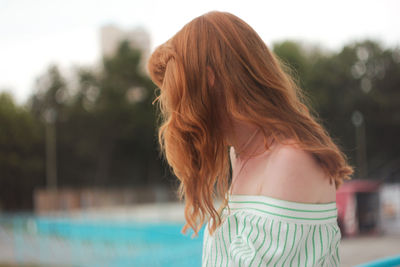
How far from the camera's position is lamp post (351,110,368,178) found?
38.9m

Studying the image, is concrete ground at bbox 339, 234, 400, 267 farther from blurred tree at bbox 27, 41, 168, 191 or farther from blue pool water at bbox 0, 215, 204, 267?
blurred tree at bbox 27, 41, 168, 191

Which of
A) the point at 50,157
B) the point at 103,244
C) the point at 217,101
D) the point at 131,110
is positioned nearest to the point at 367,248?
the point at 103,244

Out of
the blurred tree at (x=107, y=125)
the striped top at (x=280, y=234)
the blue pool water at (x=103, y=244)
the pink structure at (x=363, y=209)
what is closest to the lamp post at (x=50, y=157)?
the blurred tree at (x=107, y=125)

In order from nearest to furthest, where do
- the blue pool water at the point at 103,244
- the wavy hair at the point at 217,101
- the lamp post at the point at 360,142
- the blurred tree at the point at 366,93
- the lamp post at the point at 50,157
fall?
the wavy hair at the point at 217,101
the blue pool water at the point at 103,244
the lamp post at the point at 50,157
the lamp post at the point at 360,142
the blurred tree at the point at 366,93

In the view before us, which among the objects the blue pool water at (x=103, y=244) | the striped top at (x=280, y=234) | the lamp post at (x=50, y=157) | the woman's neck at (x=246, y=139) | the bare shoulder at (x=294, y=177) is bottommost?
the lamp post at (x=50, y=157)

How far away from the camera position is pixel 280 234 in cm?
109

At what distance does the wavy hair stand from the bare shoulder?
3 cm

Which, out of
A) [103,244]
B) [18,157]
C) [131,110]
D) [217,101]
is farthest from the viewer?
[131,110]

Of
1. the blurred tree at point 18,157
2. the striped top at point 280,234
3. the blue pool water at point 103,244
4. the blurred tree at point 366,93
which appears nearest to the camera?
the striped top at point 280,234

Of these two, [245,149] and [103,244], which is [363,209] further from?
[245,149]

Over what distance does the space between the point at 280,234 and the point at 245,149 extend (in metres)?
0.30

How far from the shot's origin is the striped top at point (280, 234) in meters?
1.09

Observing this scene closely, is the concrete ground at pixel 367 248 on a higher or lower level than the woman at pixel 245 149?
lower

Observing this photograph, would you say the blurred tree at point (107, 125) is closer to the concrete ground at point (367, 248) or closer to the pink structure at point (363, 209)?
the pink structure at point (363, 209)
